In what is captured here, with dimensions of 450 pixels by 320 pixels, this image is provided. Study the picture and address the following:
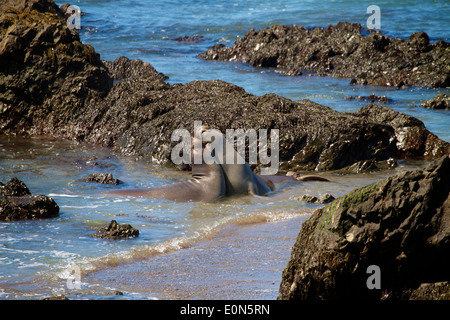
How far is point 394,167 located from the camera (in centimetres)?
962

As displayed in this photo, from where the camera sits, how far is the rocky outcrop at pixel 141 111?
382 inches

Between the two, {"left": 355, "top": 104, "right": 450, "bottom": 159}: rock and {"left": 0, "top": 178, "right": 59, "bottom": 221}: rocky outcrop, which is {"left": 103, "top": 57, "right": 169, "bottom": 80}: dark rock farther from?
{"left": 0, "top": 178, "right": 59, "bottom": 221}: rocky outcrop

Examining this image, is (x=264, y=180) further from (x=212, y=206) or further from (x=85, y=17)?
(x=85, y=17)

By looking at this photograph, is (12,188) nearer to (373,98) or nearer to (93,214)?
(93,214)

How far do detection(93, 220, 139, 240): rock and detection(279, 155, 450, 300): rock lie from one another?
2.80m

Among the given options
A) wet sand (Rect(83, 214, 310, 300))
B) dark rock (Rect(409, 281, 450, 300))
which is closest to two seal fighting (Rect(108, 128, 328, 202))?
wet sand (Rect(83, 214, 310, 300))

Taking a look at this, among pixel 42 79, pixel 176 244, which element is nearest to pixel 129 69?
pixel 42 79

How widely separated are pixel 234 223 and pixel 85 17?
85.9 feet

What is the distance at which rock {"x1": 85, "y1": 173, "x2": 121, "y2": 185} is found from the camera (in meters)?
8.66

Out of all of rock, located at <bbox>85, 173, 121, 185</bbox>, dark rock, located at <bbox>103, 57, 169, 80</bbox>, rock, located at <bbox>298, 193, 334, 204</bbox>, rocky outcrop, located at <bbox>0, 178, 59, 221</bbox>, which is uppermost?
dark rock, located at <bbox>103, 57, 169, 80</bbox>

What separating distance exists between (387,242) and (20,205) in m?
4.70

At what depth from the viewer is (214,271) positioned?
16.4 feet

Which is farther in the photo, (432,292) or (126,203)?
(126,203)
